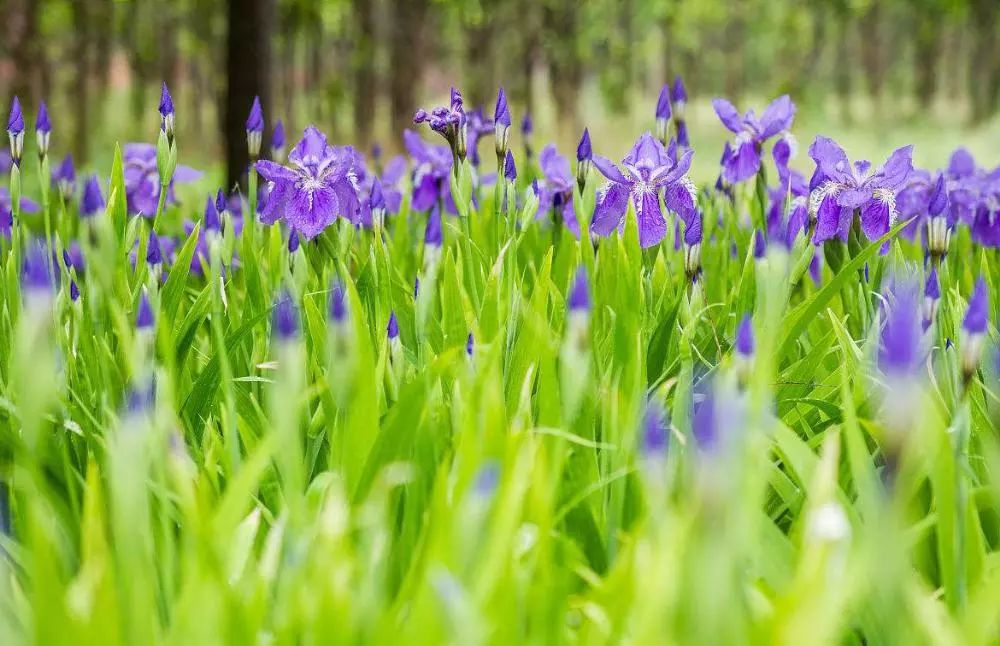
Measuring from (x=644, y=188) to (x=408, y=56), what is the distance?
1373cm

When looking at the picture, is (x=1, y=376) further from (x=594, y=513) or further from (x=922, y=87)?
(x=922, y=87)

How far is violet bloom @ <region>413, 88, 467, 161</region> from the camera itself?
243 cm

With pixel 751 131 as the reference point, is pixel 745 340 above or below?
below

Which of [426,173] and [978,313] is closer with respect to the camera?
[978,313]

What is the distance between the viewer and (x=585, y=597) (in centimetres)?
133

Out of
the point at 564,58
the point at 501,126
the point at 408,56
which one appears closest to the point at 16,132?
the point at 501,126

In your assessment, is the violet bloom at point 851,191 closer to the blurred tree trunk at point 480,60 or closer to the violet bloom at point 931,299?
the violet bloom at point 931,299

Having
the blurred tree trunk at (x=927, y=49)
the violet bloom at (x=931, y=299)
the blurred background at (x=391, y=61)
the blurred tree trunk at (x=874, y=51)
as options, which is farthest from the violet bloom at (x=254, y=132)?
the blurred tree trunk at (x=874, y=51)

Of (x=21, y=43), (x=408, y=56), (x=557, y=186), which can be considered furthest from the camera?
(x=408, y=56)

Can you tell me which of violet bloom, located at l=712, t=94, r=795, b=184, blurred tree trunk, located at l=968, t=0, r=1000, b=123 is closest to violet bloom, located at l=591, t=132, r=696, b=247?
violet bloom, located at l=712, t=94, r=795, b=184

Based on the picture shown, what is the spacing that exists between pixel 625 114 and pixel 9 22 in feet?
55.1

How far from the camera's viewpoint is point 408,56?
1558cm

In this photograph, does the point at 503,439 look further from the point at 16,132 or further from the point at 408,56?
the point at 408,56

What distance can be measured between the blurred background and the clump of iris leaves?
381cm
